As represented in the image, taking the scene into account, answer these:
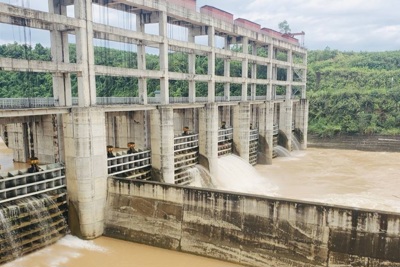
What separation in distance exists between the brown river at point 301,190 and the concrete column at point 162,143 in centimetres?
490

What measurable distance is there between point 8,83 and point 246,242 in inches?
1975

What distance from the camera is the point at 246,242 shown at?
13.0m

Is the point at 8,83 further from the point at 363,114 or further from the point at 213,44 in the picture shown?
the point at 363,114

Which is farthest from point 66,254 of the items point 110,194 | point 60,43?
point 60,43

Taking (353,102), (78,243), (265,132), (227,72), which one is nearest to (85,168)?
(78,243)

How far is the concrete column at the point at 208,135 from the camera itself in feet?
74.0

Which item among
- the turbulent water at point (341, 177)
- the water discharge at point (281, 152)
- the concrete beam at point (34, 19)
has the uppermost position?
the concrete beam at point (34, 19)

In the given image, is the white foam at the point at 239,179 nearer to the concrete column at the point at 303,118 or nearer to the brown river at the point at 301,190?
the brown river at the point at 301,190

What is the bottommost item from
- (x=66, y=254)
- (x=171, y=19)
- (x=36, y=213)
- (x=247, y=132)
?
(x=66, y=254)

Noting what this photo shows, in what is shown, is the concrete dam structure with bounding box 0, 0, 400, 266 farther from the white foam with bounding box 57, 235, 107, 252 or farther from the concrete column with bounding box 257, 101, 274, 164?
the concrete column with bounding box 257, 101, 274, 164

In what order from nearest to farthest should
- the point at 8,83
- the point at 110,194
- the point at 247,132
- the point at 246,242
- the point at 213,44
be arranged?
the point at 246,242 → the point at 110,194 → the point at 213,44 → the point at 247,132 → the point at 8,83

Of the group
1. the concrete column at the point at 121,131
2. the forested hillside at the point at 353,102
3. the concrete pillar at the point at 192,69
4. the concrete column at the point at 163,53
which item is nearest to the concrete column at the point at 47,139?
the concrete column at the point at 121,131

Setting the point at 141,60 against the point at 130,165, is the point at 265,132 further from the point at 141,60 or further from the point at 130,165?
the point at 130,165

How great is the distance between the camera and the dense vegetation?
4022cm
